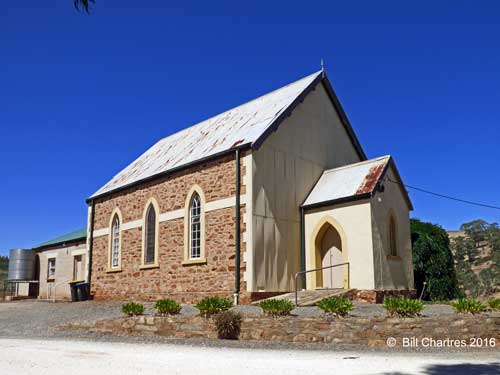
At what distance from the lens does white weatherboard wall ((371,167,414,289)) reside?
17047mm

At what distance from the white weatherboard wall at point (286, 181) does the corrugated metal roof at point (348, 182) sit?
530mm

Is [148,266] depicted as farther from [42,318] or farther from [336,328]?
[336,328]

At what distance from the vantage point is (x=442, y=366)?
831cm

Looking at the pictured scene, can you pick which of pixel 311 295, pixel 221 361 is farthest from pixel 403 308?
pixel 311 295

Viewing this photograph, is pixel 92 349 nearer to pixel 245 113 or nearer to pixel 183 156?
pixel 183 156

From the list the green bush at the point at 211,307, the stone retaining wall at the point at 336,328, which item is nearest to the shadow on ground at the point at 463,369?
the stone retaining wall at the point at 336,328

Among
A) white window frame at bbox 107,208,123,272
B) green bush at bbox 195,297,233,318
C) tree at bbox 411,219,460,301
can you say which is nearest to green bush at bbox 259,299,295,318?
green bush at bbox 195,297,233,318

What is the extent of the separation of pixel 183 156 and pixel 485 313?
1393cm

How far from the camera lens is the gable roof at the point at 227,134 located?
18.8m

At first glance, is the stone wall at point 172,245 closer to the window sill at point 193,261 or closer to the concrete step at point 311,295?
the window sill at point 193,261

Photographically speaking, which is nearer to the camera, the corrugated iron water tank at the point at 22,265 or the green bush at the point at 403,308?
the green bush at the point at 403,308

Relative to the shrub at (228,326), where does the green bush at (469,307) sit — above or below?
above

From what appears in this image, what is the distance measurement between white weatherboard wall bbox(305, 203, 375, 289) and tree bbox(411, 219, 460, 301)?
5200 millimetres

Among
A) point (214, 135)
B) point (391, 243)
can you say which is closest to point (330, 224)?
point (391, 243)
